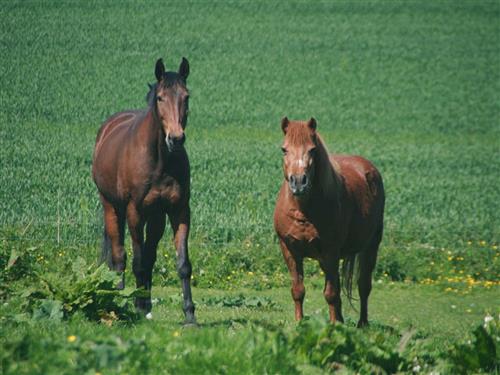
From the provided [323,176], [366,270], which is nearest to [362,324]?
[366,270]

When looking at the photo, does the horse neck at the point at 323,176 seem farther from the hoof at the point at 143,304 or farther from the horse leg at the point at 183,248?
the hoof at the point at 143,304

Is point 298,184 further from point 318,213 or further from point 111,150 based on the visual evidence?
point 111,150

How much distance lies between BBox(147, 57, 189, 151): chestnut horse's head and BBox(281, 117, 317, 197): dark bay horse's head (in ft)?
3.96

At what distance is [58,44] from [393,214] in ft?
60.7

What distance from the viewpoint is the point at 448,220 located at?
22.5 m

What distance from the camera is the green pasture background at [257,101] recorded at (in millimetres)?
20688

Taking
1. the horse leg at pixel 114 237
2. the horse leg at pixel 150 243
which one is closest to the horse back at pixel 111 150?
the horse leg at pixel 114 237

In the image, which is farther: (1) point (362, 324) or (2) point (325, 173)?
(1) point (362, 324)

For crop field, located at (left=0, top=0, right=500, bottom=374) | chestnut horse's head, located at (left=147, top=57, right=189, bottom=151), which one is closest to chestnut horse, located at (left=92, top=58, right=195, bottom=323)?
chestnut horse's head, located at (left=147, top=57, right=189, bottom=151)

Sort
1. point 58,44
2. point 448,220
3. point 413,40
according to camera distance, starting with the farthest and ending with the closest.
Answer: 1. point 413,40
2. point 58,44
3. point 448,220

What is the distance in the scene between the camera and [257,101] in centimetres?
3756

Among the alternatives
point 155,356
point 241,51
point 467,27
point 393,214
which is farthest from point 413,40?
point 155,356

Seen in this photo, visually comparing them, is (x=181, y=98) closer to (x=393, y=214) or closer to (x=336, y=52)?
(x=393, y=214)

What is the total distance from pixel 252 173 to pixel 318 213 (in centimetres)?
1427
